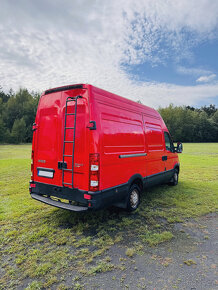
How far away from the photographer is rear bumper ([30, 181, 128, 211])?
3.58 m

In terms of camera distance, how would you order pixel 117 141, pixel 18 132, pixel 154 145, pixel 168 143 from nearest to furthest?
pixel 117 141 < pixel 154 145 < pixel 168 143 < pixel 18 132

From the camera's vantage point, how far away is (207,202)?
571 centimetres

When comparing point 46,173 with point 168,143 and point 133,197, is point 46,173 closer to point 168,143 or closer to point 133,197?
point 133,197

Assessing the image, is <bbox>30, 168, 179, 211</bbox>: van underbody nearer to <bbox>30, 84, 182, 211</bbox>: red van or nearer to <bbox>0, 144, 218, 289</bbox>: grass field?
<bbox>30, 84, 182, 211</bbox>: red van

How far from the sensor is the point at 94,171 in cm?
359

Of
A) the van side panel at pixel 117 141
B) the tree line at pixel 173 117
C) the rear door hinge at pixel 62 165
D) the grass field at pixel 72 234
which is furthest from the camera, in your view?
the tree line at pixel 173 117

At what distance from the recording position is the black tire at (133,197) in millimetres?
4580

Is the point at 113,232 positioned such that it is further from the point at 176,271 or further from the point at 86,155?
the point at 86,155

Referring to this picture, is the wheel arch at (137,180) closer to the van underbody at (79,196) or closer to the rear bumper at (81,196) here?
the van underbody at (79,196)

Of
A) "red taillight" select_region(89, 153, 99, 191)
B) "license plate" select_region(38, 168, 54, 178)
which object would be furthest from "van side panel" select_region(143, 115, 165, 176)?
"license plate" select_region(38, 168, 54, 178)

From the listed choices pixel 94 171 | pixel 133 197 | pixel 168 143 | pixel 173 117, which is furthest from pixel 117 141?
pixel 173 117

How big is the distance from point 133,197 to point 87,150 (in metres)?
1.98

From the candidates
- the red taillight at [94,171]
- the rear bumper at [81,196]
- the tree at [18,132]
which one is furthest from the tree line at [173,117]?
the red taillight at [94,171]

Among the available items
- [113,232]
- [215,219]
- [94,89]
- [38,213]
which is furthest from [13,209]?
[215,219]
